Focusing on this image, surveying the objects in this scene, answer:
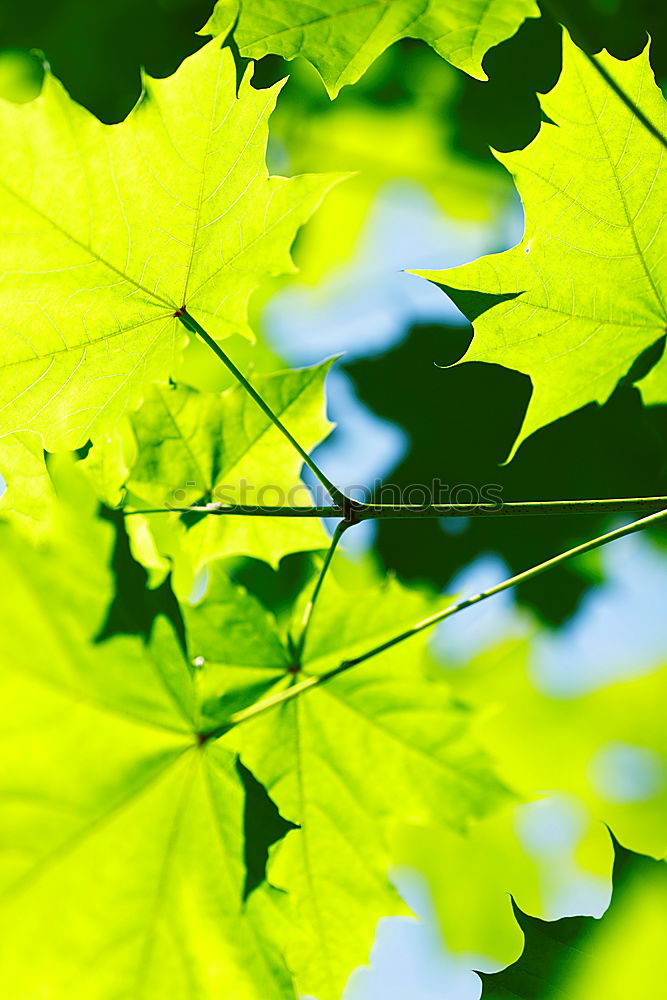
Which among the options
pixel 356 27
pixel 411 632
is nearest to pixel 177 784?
pixel 411 632

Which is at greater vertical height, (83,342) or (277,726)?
(83,342)

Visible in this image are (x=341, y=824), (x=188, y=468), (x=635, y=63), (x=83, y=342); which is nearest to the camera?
(x=635, y=63)

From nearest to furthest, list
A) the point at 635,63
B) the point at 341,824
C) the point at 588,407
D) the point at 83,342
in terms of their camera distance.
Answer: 1. the point at 635,63
2. the point at 83,342
3. the point at 341,824
4. the point at 588,407

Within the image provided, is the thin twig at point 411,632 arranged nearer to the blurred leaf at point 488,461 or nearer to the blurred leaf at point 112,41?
the blurred leaf at point 488,461

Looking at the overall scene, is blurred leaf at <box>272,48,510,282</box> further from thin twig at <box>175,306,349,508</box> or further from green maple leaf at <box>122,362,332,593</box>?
thin twig at <box>175,306,349,508</box>

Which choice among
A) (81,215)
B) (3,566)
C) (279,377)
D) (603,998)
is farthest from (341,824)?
(81,215)

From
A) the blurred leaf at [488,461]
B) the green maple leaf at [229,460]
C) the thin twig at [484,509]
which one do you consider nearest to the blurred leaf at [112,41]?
the blurred leaf at [488,461]

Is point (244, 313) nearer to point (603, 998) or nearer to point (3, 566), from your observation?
point (3, 566)
